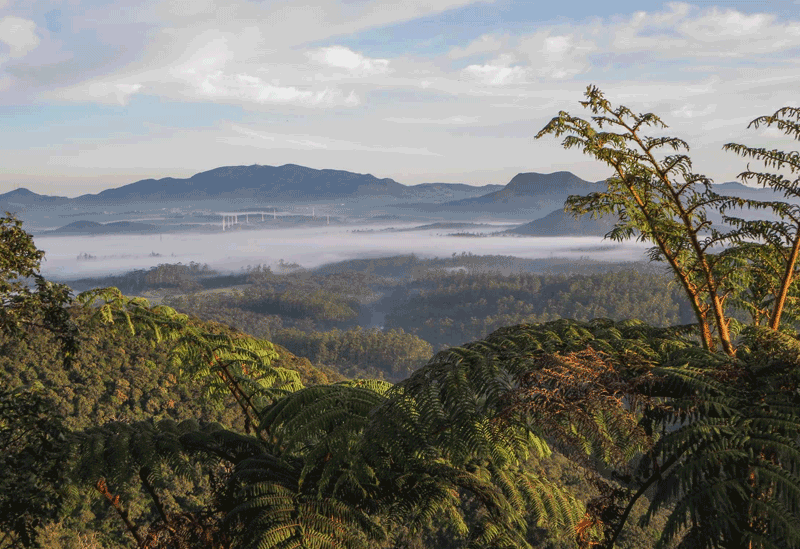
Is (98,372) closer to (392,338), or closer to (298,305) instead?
(392,338)

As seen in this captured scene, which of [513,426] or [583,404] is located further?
[513,426]

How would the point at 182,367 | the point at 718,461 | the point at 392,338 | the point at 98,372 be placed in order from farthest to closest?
the point at 392,338 → the point at 98,372 → the point at 182,367 → the point at 718,461

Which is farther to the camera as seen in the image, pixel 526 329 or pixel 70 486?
pixel 526 329

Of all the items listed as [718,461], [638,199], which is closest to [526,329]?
[638,199]

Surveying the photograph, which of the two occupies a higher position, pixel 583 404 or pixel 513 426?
pixel 583 404

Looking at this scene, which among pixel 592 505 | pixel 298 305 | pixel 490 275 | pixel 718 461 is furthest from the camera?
pixel 490 275

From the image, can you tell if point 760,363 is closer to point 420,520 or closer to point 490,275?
point 420,520

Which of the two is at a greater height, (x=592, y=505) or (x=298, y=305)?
(x=592, y=505)

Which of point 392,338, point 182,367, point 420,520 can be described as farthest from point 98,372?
point 392,338

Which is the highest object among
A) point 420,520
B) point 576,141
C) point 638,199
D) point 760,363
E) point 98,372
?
point 576,141
